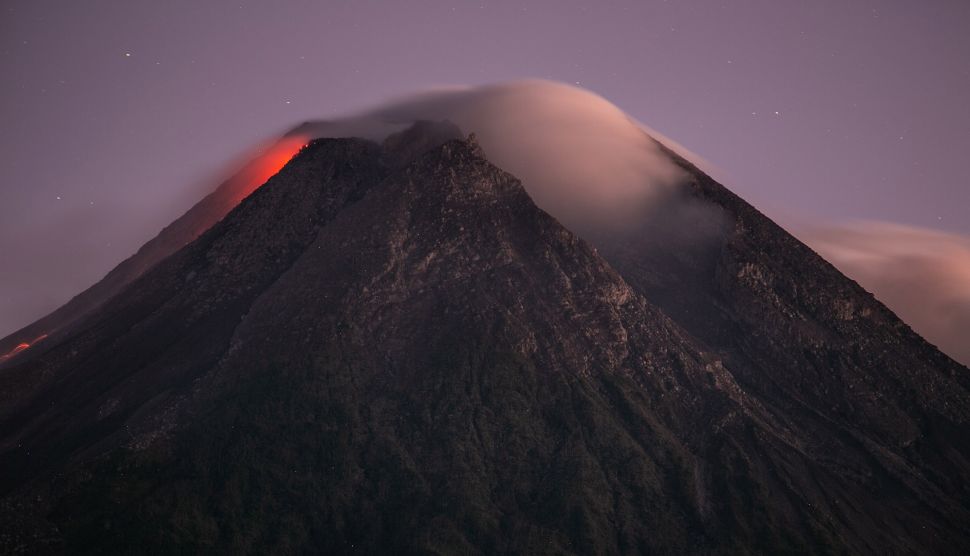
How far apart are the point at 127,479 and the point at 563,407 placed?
89039mm

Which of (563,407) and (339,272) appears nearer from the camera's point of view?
(563,407)

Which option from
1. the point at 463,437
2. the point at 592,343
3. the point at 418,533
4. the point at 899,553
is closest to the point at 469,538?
the point at 418,533

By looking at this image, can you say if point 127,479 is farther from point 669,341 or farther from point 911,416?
point 911,416

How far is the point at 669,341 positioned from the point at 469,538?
69.9m

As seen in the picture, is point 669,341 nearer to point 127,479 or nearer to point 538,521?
point 538,521

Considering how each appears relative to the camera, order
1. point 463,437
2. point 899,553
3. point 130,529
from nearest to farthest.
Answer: point 130,529, point 899,553, point 463,437

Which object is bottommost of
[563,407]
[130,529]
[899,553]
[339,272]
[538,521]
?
[899,553]

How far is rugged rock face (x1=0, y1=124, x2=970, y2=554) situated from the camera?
154500 mm

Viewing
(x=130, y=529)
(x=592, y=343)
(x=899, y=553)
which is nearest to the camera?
(x=130, y=529)

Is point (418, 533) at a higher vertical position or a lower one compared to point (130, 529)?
lower

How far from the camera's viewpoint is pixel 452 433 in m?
172

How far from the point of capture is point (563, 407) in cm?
18038

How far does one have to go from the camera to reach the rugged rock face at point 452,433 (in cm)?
15450

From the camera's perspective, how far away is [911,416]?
194 m
